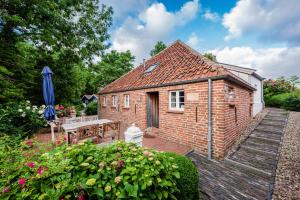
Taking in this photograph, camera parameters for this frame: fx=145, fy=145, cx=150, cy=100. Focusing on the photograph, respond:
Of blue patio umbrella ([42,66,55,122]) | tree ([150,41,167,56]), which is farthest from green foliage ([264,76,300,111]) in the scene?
blue patio umbrella ([42,66,55,122])

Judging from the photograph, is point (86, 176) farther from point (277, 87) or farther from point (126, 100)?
point (277, 87)

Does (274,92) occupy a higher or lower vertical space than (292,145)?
higher

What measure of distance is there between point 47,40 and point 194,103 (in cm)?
904

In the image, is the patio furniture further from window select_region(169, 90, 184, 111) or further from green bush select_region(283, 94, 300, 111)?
green bush select_region(283, 94, 300, 111)

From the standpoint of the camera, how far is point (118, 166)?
1826 millimetres

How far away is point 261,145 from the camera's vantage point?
6227mm

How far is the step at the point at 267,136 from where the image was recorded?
6548mm

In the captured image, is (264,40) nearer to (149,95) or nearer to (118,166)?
(149,95)

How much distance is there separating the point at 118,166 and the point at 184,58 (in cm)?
762

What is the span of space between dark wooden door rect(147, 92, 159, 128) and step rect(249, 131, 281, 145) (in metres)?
4.97

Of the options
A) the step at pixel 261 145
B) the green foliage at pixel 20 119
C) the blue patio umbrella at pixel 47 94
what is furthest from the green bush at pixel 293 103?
the green foliage at pixel 20 119

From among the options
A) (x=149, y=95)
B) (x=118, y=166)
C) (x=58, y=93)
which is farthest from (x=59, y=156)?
(x=58, y=93)

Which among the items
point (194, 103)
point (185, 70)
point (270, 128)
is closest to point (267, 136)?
point (270, 128)

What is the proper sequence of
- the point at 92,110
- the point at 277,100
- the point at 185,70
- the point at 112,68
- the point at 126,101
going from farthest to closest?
the point at 112,68 → the point at 92,110 → the point at 277,100 → the point at 126,101 → the point at 185,70
